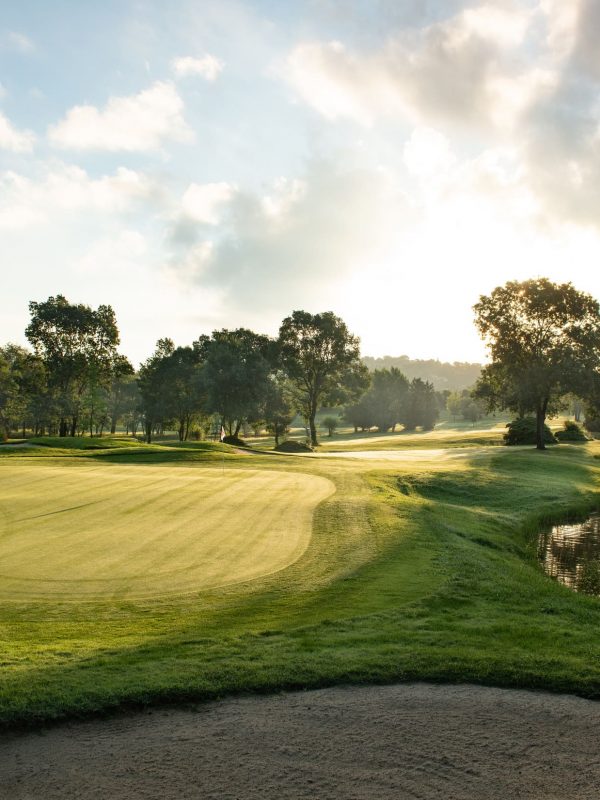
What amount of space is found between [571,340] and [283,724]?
195ft

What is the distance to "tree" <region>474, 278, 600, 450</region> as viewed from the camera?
2248 inches

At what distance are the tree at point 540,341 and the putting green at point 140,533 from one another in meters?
A: 39.6

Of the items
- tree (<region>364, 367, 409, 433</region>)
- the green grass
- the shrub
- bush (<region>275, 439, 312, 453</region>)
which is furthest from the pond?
tree (<region>364, 367, 409, 433</region>)

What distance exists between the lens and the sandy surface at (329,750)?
5770mm

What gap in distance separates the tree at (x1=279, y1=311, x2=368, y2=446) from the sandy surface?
240 ft

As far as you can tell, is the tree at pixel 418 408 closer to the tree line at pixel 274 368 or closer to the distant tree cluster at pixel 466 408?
the distant tree cluster at pixel 466 408

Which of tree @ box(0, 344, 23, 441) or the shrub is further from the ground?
tree @ box(0, 344, 23, 441)

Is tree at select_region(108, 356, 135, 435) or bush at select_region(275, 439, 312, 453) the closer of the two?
bush at select_region(275, 439, 312, 453)

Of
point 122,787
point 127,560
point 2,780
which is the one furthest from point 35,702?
point 127,560

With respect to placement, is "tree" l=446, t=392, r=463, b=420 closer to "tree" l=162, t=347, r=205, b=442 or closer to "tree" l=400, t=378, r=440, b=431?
"tree" l=400, t=378, r=440, b=431

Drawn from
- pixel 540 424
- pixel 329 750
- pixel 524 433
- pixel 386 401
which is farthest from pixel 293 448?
pixel 386 401

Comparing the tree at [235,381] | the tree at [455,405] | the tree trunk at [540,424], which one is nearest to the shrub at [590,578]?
the tree trunk at [540,424]

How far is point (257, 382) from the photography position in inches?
3027

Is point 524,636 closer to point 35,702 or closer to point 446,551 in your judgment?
point 446,551
